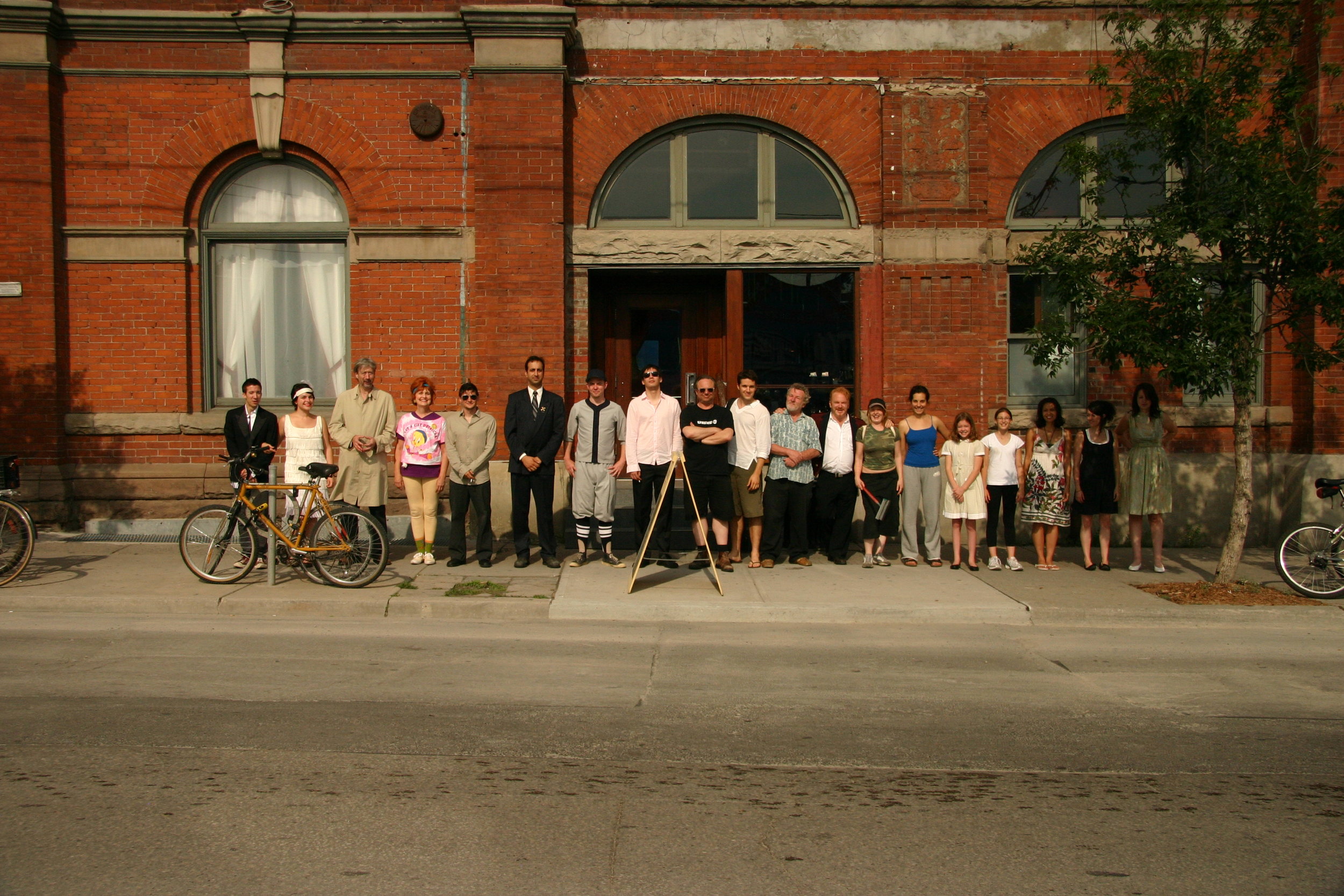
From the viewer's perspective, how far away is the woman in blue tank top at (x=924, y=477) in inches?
437

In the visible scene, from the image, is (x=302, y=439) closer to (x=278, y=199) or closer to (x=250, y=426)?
(x=250, y=426)

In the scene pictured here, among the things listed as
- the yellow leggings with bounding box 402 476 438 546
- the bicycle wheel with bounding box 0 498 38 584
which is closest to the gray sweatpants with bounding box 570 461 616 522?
the yellow leggings with bounding box 402 476 438 546

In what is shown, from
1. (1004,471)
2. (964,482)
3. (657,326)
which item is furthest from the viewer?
(657,326)

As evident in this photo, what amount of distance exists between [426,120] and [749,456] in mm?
5460

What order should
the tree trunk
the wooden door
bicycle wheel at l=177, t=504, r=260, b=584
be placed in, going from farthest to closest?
the wooden door
the tree trunk
bicycle wheel at l=177, t=504, r=260, b=584

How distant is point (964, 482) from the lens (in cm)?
1105

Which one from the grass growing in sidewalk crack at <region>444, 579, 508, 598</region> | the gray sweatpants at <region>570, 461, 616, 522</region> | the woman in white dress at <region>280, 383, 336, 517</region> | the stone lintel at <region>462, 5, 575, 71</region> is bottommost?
the grass growing in sidewalk crack at <region>444, 579, 508, 598</region>

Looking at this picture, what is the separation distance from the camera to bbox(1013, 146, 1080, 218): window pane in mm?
12859

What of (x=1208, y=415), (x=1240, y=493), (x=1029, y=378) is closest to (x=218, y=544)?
(x=1029, y=378)

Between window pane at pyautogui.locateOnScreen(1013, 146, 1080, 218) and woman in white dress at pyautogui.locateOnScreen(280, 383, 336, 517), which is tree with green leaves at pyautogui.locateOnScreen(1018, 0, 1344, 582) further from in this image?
woman in white dress at pyautogui.locateOnScreen(280, 383, 336, 517)

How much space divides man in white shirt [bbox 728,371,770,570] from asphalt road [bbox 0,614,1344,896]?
272 centimetres

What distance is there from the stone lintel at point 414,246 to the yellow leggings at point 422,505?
2.97 metres

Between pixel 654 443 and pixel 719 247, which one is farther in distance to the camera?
pixel 719 247

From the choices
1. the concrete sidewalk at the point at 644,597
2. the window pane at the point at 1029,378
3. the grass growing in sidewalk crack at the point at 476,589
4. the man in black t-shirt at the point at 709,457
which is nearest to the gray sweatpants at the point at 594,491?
the concrete sidewalk at the point at 644,597
